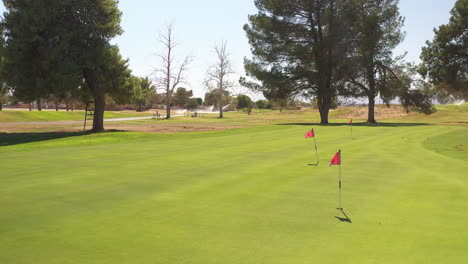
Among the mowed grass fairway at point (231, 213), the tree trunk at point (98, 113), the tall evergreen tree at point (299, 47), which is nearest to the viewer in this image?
the mowed grass fairway at point (231, 213)

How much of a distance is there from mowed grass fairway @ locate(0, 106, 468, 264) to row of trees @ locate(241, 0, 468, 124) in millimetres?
35511

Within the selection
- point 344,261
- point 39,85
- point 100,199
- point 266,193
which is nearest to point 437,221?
point 344,261

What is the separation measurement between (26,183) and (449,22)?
182 feet

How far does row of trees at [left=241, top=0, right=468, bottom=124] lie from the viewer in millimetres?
46750

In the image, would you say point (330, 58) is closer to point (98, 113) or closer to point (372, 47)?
point (372, 47)

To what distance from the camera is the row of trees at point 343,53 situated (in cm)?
4675

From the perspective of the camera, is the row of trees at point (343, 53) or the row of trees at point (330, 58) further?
the row of trees at point (343, 53)

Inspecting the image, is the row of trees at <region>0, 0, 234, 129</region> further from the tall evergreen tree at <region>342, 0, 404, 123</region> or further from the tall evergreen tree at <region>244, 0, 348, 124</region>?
the tall evergreen tree at <region>342, 0, 404, 123</region>

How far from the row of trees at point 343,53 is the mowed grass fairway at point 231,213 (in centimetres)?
3551

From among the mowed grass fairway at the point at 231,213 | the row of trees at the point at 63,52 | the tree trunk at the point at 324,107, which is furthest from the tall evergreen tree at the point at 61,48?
the tree trunk at the point at 324,107

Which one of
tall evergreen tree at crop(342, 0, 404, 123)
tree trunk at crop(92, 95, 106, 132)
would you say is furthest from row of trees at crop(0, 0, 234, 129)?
tall evergreen tree at crop(342, 0, 404, 123)

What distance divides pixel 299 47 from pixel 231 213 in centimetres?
4280

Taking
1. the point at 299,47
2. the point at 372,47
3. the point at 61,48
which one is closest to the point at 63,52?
the point at 61,48

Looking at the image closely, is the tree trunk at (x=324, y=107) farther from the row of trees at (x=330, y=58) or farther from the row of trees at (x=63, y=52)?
the row of trees at (x=63, y=52)
